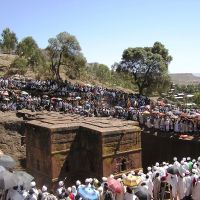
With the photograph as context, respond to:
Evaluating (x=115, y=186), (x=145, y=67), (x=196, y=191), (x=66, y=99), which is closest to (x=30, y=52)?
(x=145, y=67)

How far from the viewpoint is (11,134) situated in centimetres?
2881

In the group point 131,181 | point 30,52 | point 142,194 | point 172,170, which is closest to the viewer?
point 142,194

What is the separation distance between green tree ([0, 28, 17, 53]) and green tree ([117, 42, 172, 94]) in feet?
104

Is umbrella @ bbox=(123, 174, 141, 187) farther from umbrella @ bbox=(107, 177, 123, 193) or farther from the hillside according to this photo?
the hillside

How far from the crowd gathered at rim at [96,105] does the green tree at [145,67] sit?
1057cm

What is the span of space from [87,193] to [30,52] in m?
52.0

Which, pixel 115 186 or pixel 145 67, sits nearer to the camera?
pixel 115 186

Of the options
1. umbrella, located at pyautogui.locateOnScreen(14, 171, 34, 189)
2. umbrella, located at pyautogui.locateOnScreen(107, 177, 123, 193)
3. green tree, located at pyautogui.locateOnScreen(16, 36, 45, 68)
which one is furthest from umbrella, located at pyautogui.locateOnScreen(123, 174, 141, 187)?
green tree, located at pyautogui.locateOnScreen(16, 36, 45, 68)

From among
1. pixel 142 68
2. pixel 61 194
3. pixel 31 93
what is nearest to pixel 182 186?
pixel 61 194

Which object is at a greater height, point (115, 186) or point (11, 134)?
point (115, 186)

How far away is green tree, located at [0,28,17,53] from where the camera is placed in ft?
233

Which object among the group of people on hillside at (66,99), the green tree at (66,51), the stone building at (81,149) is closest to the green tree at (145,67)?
the green tree at (66,51)

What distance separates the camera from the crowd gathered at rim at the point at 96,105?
23.8 metres

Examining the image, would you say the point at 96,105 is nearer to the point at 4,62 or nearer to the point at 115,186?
the point at 115,186
